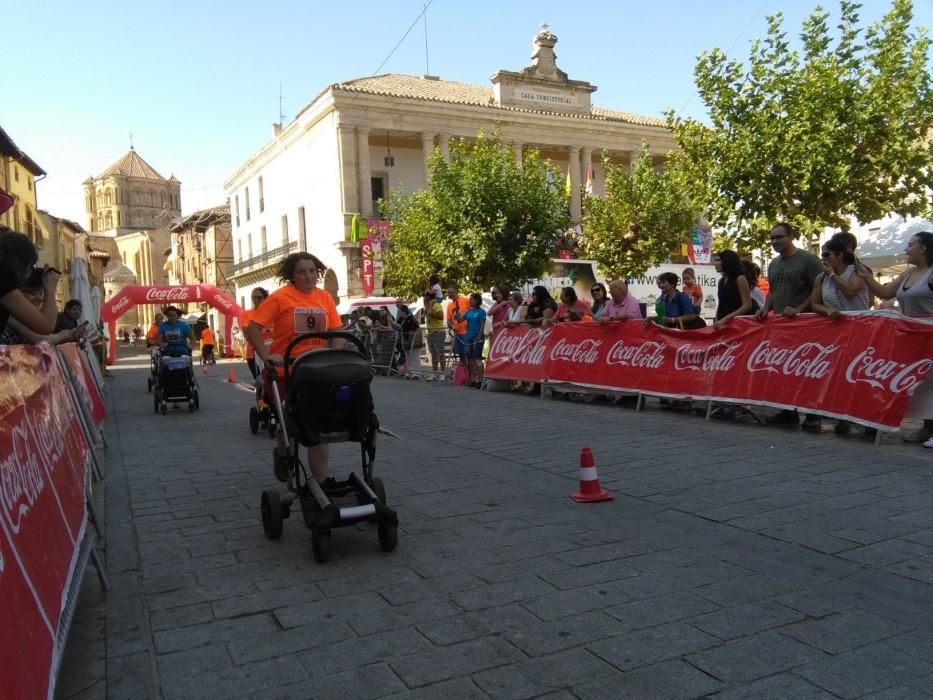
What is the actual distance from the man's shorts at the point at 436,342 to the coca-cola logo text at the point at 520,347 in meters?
3.45

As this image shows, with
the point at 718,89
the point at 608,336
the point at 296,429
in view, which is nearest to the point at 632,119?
the point at 718,89

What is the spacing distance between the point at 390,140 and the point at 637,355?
34.9 metres

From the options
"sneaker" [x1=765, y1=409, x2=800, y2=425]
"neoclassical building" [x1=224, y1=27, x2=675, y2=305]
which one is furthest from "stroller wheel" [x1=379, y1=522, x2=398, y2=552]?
"neoclassical building" [x1=224, y1=27, x2=675, y2=305]

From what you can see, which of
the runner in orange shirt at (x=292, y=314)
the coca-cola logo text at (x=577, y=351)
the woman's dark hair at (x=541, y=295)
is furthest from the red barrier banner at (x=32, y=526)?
the woman's dark hair at (x=541, y=295)

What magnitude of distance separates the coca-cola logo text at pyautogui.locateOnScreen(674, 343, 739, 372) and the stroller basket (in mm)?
5902

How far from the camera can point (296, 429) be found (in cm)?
456

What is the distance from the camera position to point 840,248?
8.13 metres

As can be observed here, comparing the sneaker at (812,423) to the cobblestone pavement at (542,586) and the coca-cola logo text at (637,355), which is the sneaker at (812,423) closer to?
the cobblestone pavement at (542,586)

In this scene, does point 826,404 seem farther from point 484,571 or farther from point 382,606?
point 382,606

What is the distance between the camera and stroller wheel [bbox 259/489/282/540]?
4809 millimetres

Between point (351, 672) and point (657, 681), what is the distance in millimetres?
1189

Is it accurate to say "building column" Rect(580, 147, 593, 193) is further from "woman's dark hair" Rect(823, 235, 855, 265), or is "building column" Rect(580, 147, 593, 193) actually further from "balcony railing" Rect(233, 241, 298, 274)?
"woman's dark hair" Rect(823, 235, 855, 265)

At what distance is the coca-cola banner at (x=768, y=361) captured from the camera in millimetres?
7258

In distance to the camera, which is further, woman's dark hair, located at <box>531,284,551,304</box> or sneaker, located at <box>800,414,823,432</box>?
woman's dark hair, located at <box>531,284,551,304</box>
